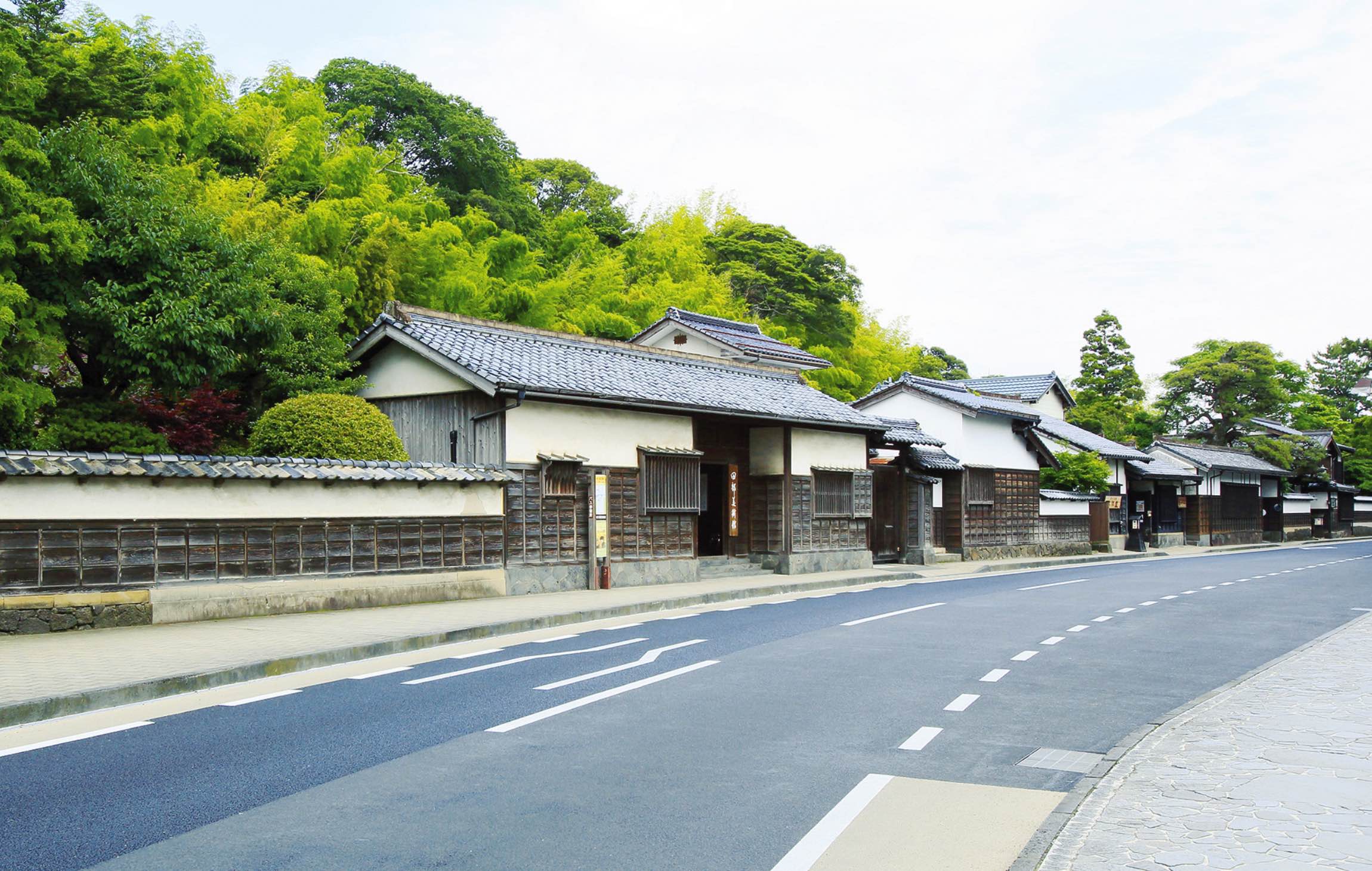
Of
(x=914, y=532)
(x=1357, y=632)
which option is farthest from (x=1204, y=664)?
(x=914, y=532)

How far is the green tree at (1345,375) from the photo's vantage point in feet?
240

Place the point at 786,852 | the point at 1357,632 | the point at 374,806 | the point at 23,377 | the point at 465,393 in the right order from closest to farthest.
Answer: the point at 786,852 < the point at 374,806 < the point at 1357,632 < the point at 23,377 < the point at 465,393

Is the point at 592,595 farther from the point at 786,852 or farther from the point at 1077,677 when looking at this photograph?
the point at 786,852

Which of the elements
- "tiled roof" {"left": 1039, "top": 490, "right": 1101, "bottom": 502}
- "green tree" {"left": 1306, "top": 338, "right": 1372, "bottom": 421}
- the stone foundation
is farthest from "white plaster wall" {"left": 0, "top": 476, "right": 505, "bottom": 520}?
"green tree" {"left": 1306, "top": 338, "right": 1372, "bottom": 421}

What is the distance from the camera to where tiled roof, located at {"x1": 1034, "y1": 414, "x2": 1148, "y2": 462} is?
42094 millimetres

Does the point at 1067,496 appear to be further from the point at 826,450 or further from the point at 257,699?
the point at 257,699

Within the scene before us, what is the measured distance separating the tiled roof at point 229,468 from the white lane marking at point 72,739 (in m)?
5.49

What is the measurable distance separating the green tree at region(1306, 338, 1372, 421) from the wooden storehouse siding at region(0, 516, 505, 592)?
73.7 meters

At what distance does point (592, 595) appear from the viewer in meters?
18.2

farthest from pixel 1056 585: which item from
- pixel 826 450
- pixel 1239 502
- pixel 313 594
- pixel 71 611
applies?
pixel 1239 502

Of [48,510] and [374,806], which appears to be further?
[48,510]

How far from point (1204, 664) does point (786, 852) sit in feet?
26.0

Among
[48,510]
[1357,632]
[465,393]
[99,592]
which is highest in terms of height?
[465,393]

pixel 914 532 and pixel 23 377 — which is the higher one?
pixel 23 377
